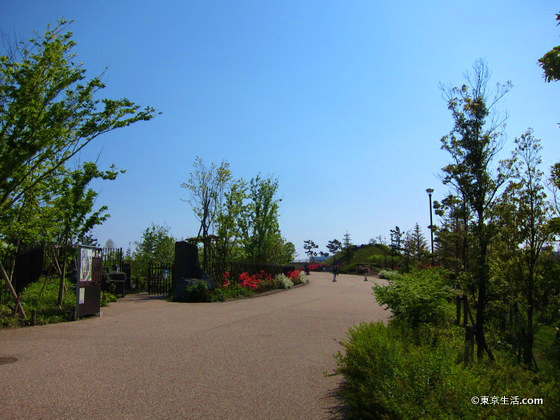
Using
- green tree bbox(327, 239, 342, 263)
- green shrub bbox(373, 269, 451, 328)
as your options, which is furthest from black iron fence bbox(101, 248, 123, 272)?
green tree bbox(327, 239, 342, 263)

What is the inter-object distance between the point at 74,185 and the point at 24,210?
4.92 feet

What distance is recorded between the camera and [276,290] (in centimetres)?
2369

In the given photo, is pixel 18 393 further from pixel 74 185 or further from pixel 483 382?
pixel 74 185

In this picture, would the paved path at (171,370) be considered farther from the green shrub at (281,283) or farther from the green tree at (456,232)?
the green shrub at (281,283)

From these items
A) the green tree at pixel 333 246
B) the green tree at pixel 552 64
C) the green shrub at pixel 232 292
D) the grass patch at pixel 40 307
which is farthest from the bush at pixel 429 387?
the green tree at pixel 333 246

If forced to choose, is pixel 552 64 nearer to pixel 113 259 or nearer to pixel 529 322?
pixel 529 322

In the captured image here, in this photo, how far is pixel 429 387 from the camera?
3.79 metres

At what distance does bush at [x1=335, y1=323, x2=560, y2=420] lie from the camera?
3.39 m

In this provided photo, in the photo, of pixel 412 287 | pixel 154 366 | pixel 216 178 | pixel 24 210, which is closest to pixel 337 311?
pixel 412 287

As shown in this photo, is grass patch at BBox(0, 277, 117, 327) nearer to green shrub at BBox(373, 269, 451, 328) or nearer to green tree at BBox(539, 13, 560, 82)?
green shrub at BBox(373, 269, 451, 328)

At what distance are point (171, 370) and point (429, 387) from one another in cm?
412

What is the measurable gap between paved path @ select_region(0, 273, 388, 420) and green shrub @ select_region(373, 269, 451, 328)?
1.53 meters

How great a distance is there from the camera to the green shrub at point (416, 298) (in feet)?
24.1

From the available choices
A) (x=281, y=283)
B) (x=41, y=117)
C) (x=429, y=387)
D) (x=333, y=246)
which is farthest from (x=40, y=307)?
(x=333, y=246)
